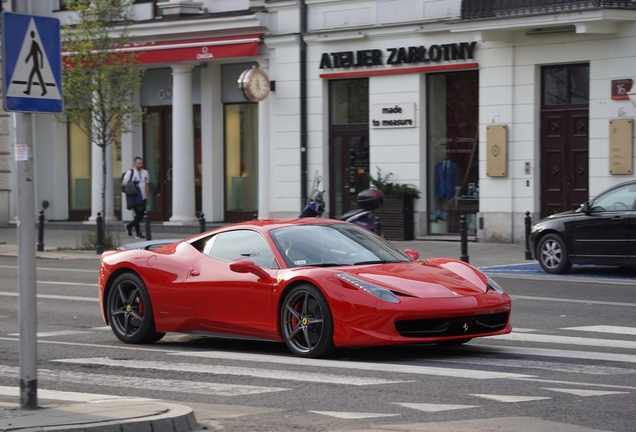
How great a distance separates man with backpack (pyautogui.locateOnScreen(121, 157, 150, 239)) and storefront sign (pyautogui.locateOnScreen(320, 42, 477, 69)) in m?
5.30

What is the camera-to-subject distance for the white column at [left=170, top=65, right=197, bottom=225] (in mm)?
31031

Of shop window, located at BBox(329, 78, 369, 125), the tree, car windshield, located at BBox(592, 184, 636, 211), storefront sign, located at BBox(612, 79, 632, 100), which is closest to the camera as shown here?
car windshield, located at BBox(592, 184, 636, 211)

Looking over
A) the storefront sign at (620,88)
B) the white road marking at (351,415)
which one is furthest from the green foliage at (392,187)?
the white road marking at (351,415)

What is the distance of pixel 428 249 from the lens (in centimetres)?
2484

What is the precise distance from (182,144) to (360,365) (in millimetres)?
21874

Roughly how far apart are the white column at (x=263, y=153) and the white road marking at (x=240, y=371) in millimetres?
19318

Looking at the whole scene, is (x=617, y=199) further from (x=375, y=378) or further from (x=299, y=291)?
(x=375, y=378)

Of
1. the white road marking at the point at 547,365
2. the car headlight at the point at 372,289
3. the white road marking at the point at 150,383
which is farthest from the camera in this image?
the car headlight at the point at 372,289

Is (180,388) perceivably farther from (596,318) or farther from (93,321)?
(596,318)

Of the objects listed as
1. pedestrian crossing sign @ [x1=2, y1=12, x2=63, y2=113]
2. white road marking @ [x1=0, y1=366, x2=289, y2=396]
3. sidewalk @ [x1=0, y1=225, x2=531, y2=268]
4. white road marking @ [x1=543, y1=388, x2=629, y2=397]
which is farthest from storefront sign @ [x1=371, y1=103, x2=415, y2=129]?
pedestrian crossing sign @ [x1=2, y1=12, x2=63, y2=113]

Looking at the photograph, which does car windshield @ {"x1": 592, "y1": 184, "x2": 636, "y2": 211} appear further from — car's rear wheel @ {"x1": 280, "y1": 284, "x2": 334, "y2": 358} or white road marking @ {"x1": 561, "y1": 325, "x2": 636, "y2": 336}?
car's rear wheel @ {"x1": 280, "y1": 284, "x2": 334, "y2": 358}

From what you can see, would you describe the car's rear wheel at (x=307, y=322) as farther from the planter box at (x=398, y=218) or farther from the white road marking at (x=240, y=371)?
the planter box at (x=398, y=218)

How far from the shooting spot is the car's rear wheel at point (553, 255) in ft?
62.6

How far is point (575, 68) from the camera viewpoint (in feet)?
80.3
